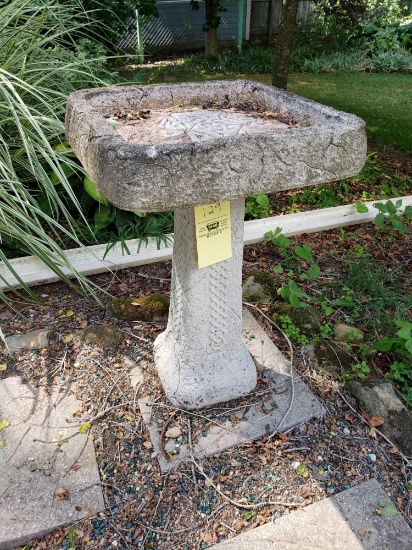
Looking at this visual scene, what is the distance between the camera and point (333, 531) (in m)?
1.27

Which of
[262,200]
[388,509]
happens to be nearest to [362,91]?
[262,200]

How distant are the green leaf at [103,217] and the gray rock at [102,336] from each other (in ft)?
2.25

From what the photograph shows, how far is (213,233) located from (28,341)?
106cm

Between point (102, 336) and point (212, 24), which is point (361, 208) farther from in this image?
point (212, 24)

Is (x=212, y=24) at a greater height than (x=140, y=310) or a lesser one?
greater

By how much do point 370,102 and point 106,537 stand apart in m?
5.46

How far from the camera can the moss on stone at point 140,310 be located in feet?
6.63

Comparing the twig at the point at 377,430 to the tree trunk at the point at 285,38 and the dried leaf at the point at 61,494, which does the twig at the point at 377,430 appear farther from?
the tree trunk at the point at 285,38

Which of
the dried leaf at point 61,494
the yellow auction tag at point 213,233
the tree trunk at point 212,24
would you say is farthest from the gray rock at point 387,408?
the tree trunk at point 212,24

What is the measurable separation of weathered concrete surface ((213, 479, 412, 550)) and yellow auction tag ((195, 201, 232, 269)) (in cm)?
78

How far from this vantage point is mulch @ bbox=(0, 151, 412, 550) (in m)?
1.30

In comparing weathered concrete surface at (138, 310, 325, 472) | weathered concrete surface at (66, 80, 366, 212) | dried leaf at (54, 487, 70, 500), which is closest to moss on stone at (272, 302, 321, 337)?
weathered concrete surface at (138, 310, 325, 472)

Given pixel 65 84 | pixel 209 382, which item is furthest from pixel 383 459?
pixel 65 84

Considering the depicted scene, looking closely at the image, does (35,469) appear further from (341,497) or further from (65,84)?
(65,84)
